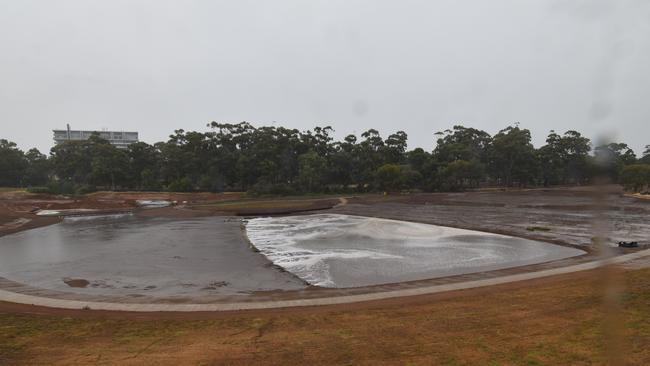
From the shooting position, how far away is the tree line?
3691 inches

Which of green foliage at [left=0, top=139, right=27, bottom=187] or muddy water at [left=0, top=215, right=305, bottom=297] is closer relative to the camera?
muddy water at [left=0, top=215, right=305, bottom=297]

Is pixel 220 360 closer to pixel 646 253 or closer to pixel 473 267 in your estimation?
pixel 473 267

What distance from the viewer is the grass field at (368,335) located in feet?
27.0

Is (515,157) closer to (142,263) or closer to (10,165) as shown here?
(142,263)

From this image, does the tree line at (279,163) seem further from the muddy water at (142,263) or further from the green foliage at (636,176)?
the muddy water at (142,263)

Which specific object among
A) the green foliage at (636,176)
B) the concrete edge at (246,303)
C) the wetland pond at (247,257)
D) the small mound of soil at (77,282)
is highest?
the green foliage at (636,176)

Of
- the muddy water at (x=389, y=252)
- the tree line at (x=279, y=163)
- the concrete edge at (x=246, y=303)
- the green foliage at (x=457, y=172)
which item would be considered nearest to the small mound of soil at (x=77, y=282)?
the concrete edge at (x=246, y=303)

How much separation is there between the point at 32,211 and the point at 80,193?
36.2m

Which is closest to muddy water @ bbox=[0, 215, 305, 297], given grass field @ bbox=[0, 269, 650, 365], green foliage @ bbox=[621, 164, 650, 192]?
grass field @ bbox=[0, 269, 650, 365]

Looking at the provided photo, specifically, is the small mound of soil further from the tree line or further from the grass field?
the tree line

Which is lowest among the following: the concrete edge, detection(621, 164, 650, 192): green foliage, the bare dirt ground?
the concrete edge

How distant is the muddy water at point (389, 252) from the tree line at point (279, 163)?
2218 inches

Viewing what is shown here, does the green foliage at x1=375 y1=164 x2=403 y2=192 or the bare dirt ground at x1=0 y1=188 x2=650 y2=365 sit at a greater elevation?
the green foliage at x1=375 y1=164 x2=403 y2=192

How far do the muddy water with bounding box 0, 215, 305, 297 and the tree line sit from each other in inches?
2115
